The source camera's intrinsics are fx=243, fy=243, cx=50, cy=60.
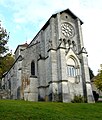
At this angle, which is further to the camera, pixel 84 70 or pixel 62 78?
pixel 84 70

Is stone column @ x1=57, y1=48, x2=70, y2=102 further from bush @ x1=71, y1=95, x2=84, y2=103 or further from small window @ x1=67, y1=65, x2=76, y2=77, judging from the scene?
small window @ x1=67, y1=65, x2=76, y2=77

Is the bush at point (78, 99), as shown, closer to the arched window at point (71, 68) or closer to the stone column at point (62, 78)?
the stone column at point (62, 78)

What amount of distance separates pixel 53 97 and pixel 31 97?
5.01m

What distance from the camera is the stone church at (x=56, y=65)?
122 ft

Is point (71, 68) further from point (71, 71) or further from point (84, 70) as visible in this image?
point (84, 70)

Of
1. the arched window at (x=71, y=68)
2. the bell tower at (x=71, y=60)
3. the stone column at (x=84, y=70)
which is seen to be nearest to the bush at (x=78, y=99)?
the bell tower at (x=71, y=60)

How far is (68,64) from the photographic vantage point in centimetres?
3969

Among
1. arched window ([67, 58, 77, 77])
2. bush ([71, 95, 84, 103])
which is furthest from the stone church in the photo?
bush ([71, 95, 84, 103])

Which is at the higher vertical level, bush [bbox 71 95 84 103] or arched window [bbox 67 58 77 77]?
arched window [bbox 67 58 77 77]

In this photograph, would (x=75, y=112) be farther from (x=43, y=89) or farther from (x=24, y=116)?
(x=43, y=89)

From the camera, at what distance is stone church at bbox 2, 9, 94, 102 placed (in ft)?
122

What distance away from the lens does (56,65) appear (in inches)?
1499

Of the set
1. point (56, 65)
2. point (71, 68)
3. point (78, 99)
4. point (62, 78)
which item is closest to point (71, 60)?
point (71, 68)

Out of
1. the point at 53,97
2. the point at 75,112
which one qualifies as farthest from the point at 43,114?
the point at 53,97
